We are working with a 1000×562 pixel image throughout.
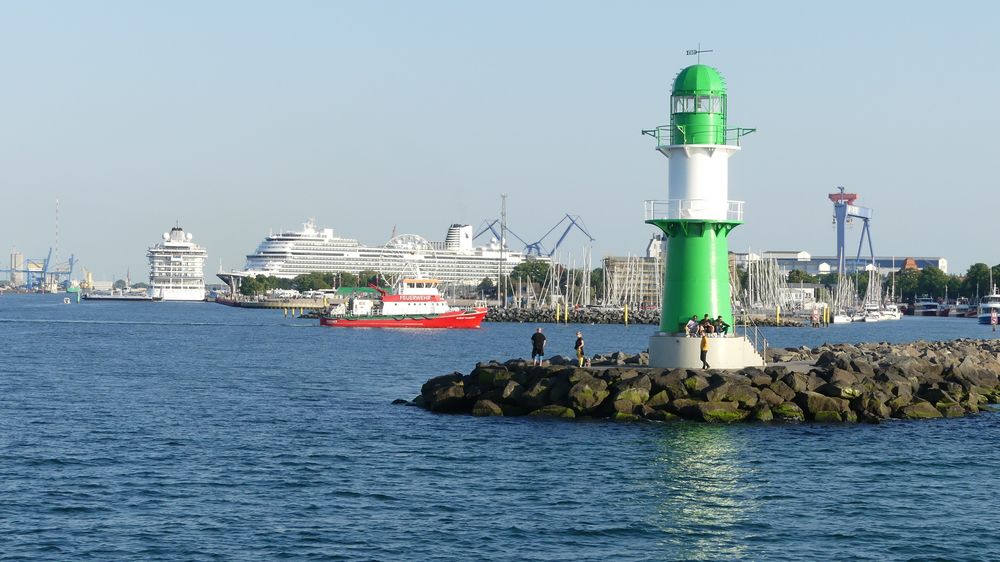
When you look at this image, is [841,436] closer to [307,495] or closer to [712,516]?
[712,516]

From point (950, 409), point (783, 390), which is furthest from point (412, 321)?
point (783, 390)

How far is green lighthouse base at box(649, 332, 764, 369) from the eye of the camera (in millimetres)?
25359

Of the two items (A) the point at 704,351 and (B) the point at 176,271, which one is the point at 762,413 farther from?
(B) the point at 176,271

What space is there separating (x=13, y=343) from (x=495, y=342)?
22453 mm

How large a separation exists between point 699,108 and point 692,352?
4907mm

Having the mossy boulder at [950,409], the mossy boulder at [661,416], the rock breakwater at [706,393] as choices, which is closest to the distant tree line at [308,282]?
the rock breakwater at [706,393]

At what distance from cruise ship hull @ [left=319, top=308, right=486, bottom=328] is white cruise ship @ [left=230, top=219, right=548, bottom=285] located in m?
85.2

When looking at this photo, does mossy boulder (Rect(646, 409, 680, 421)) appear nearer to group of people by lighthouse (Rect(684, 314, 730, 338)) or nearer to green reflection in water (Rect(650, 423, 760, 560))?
green reflection in water (Rect(650, 423, 760, 560))

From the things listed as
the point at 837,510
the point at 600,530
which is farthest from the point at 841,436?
the point at 600,530

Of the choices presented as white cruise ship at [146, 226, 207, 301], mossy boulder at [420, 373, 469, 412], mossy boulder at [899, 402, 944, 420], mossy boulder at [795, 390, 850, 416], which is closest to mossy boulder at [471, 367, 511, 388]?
mossy boulder at [420, 373, 469, 412]

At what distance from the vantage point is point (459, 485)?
59.6 feet

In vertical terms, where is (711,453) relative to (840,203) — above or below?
below

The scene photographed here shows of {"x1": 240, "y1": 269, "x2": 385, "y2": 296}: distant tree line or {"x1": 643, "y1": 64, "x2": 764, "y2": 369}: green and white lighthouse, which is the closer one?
{"x1": 643, "y1": 64, "x2": 764, "y2": 369}: green and white lighthouse

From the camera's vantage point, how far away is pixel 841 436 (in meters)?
22.5
